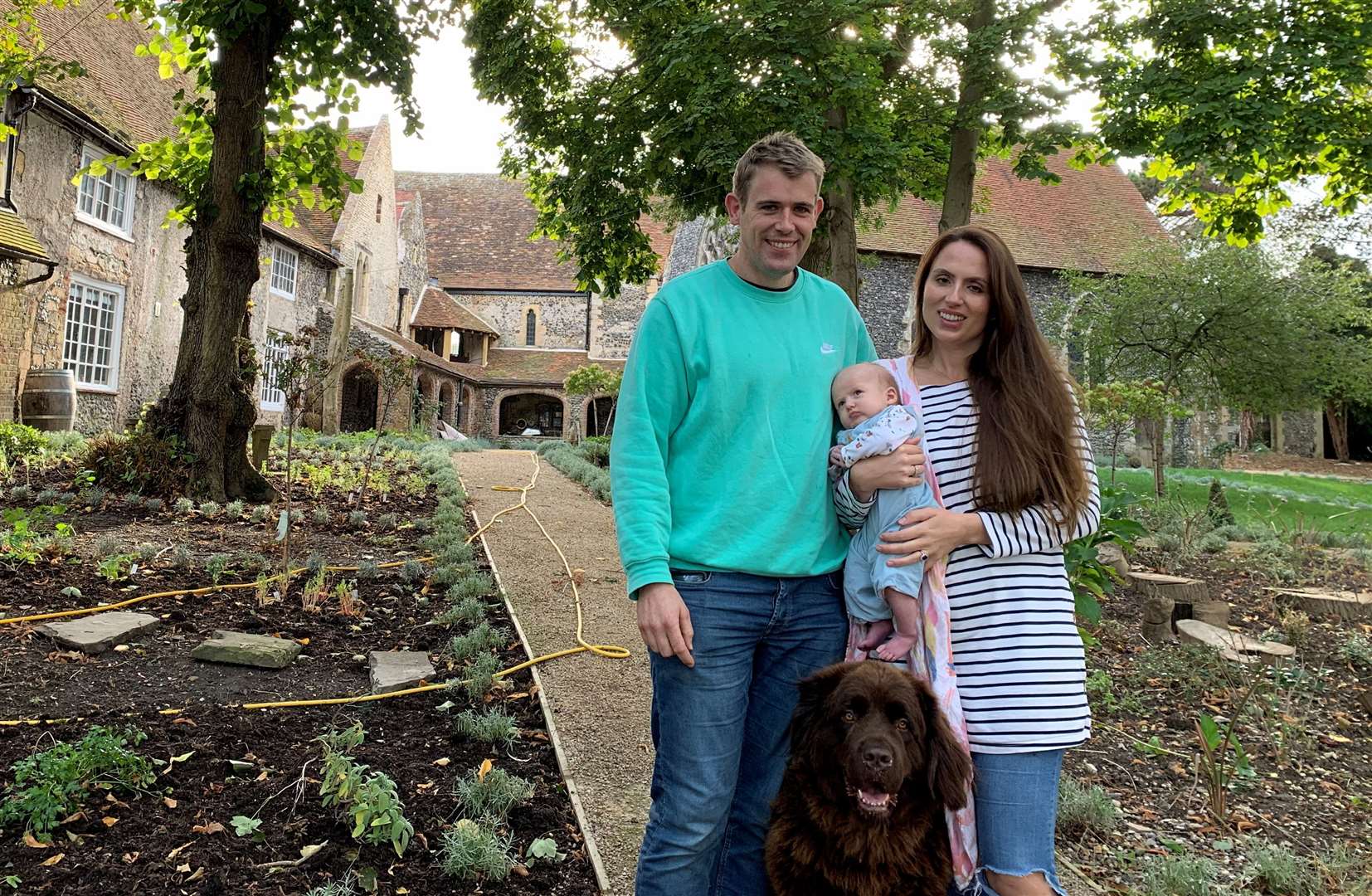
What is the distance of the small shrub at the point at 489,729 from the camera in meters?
4.07

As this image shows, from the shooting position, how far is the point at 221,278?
9.57 meters

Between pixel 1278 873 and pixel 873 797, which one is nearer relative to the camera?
pixel 873 797

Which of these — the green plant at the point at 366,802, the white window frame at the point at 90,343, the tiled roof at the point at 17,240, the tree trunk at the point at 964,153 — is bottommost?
the green plant at the point at 366,802

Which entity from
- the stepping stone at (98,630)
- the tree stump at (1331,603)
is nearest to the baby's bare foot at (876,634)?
the stepping stone at (98,630)

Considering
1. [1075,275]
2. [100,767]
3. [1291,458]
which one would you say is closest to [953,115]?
[100,767]

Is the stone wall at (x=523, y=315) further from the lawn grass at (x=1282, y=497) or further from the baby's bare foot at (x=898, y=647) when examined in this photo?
the baby's bare foot at (x=898, y=647)

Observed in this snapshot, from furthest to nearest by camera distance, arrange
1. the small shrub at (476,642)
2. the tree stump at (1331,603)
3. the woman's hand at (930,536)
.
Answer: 1. the tree stump at (1331,603)
2. the small shrub at (476,642)
3. the woman's hand at (930,536)

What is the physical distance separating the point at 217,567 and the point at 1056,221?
30.5 m

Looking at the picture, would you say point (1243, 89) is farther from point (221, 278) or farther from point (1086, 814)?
point (221, 278)

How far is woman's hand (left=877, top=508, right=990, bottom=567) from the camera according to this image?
200 centimetres

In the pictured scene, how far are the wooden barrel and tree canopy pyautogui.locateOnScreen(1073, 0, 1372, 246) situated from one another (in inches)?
614

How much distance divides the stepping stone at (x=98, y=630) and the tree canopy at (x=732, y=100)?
6109mm

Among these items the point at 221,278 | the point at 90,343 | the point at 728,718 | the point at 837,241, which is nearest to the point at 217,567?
the point at 221,278

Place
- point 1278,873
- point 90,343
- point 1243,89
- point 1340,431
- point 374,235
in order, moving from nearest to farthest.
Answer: point 1278,873 < point 1243,89 < point 90,343 < point 374,235 < point 1340,431
